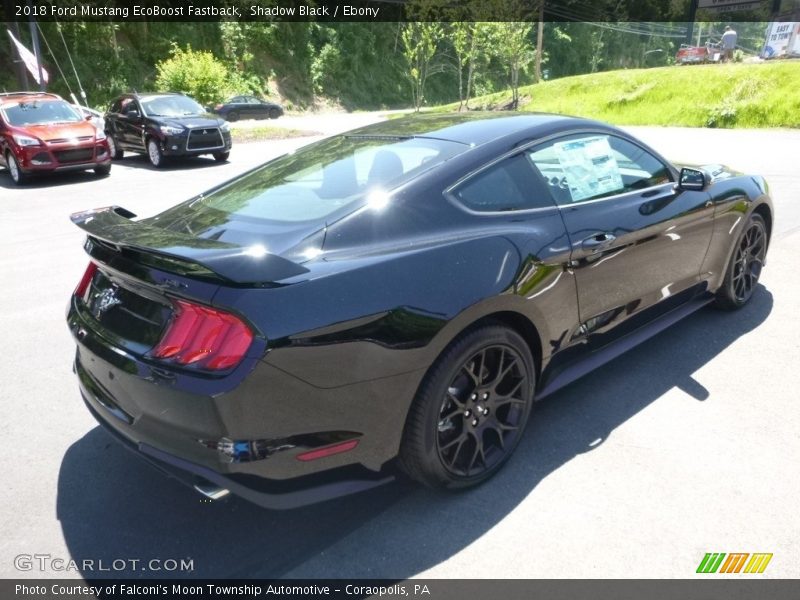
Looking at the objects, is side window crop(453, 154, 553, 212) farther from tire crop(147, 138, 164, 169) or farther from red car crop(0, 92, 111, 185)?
tire crop(147, 138, 164, 169)

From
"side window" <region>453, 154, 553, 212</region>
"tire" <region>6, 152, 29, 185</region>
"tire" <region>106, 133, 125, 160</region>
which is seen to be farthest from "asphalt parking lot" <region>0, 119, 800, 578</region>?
"tire" <region>106, 133, 125, 160</region>

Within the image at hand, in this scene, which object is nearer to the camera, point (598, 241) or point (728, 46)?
point (598, 241)

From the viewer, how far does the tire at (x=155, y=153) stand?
14.8 meters

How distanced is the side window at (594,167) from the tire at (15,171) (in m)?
12.0

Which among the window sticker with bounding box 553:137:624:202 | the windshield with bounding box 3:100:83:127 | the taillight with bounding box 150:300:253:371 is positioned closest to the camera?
the taillight with bounding box 150:300:253:371

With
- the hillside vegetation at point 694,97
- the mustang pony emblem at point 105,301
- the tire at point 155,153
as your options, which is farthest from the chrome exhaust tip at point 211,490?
the hillside vegetation at point 694,97

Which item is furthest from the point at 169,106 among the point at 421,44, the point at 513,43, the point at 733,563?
the point at 513,43

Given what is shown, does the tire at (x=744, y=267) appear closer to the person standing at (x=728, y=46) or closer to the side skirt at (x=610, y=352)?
the side skirt at (x=610, y=352)

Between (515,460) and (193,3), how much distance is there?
42994 mm

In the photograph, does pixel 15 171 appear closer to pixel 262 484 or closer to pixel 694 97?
pixel 262 484

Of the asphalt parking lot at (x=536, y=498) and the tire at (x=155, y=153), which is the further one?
the tire at (x=155, y=153)

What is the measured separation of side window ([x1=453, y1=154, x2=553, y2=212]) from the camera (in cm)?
293

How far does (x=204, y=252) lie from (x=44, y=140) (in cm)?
1195

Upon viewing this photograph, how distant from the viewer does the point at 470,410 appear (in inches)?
111
